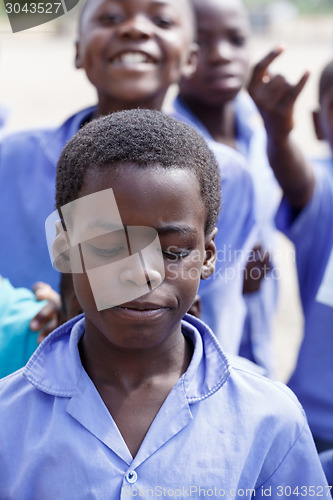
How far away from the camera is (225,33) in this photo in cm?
276

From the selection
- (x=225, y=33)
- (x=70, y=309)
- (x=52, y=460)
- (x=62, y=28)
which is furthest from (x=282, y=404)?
(x=62, y=28)

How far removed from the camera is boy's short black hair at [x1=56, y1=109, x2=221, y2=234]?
1.25 meters

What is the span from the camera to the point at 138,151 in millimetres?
1246

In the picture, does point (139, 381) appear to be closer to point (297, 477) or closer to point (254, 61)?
point (297, 477)

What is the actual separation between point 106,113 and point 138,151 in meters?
0.85

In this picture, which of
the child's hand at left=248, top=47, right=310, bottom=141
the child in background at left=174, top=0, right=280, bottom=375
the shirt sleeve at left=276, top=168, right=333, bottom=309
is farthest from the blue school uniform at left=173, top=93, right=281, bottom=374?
the child's hand at left=248, top=47, right=310, bottom=141

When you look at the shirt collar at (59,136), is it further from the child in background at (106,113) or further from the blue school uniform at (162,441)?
the blue school uniform at (162,441)

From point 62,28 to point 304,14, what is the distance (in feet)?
40.9

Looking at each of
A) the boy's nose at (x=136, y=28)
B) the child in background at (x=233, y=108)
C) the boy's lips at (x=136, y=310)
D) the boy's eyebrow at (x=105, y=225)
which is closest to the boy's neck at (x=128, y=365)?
the boy's lips at (x=136, y=310)

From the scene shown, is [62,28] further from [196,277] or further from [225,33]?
[196,277]

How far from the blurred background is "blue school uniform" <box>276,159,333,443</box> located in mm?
437

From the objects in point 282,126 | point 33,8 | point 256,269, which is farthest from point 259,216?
point 33,8

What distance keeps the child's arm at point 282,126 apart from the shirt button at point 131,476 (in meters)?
1.17

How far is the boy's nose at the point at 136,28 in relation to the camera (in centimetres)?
204
